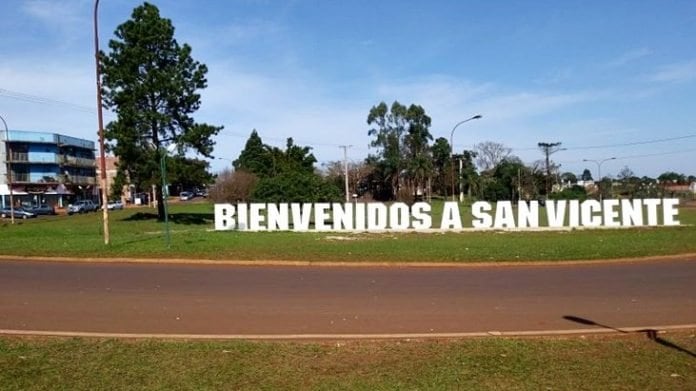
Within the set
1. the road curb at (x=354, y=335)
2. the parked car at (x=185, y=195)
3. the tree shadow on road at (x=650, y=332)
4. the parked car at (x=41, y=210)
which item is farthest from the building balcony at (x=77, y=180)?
the tree shadow on road at (x=650, y=332)

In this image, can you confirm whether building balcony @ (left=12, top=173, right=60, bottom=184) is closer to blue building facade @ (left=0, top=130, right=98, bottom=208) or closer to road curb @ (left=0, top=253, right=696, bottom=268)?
blue building facade @ (left=0, top=130, right=98, bottom=208)

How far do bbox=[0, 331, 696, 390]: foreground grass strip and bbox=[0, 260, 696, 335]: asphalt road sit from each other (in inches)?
41.7

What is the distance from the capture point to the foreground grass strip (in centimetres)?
553

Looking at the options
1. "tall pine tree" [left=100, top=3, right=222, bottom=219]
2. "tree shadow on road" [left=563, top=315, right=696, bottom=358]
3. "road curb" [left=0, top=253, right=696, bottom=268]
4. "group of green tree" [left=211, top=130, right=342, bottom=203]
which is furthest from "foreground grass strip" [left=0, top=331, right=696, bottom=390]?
"tall pine tree" [left=100, top=3, right=222, bottom=219]

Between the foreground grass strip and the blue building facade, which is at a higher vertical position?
the blue building facade

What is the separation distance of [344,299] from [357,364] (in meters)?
4.41

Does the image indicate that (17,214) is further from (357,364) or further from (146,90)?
(357,364)

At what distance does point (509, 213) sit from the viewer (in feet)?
97.3

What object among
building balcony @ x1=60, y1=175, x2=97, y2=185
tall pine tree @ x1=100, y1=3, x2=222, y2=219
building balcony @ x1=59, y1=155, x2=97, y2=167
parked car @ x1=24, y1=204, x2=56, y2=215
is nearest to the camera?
tall pine tree @ x1=100, y1=3, x2=222, y2=219

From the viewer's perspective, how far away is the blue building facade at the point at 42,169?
86812 mm

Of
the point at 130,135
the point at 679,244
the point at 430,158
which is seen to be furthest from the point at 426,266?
the point at 430,158

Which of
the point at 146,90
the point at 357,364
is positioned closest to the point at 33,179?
the point at 146,90

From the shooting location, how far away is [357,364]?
20.2ft

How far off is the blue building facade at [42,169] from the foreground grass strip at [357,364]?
8679cm
